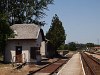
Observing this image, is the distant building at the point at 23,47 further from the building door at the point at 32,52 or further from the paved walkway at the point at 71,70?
the paved walkway at the point at 71,70

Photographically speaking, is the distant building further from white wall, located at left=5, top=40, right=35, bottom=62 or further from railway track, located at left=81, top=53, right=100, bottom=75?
railway track, located at left=81, top=53, right=100, bottom=75

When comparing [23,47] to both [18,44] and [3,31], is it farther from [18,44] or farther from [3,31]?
[3,31]

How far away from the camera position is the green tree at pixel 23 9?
64.3 metres

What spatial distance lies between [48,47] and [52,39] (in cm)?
227

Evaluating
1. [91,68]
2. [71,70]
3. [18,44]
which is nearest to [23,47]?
[18,44]

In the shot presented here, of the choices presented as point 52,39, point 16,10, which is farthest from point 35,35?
point 52,39

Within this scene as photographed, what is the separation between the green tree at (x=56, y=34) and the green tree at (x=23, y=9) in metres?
7.55

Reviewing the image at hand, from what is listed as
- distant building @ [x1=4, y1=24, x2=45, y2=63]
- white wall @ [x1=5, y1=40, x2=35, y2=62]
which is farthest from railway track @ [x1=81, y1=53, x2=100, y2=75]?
white wall @ [x1=5, y1=40, x2=35, y2=62]

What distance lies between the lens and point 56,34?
77.4 m

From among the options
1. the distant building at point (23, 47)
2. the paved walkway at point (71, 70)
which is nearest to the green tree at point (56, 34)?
the distant building at point (23, 47)

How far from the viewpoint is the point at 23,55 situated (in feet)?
145

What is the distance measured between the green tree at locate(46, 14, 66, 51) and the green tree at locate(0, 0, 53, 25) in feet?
24.8

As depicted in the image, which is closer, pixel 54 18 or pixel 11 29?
pixel 11 29

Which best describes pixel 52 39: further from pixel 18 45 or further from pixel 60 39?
pixel 18 45
